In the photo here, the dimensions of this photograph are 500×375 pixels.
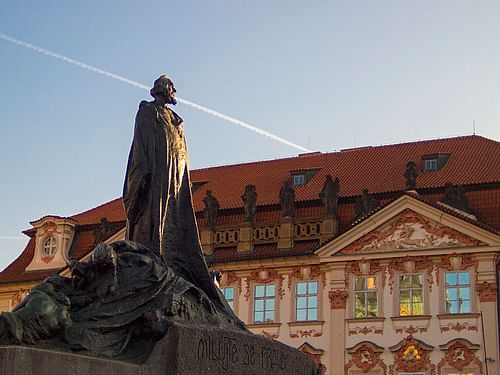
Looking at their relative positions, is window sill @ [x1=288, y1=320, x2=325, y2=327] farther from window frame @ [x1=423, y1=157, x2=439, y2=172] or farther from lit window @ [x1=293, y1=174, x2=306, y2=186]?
window frame @ [x1=423, y1=157, x2=439, y2=172]

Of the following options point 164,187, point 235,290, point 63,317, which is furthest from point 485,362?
point 63,317

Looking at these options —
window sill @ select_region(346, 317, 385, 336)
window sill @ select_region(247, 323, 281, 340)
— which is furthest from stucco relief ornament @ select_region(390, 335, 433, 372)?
window sill @ select_region(247, 323, 281, 340)

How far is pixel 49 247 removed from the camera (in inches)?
1270

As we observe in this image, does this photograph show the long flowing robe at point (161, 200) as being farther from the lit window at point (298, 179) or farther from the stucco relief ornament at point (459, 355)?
the lit window at point (298, 179)

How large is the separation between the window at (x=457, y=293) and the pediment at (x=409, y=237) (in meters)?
0.82

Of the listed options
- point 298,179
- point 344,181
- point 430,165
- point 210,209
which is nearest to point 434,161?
point 430,165

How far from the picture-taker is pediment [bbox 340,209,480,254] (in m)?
26.1

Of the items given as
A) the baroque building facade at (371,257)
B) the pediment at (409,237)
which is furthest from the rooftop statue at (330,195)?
the pediment at (409,237)

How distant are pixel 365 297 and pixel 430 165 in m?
5.02

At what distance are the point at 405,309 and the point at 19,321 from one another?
21.3m

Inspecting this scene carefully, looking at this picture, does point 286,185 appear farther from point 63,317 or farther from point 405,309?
point 63,317

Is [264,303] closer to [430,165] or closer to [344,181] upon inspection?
[344,181]

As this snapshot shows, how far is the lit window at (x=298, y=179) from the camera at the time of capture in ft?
103

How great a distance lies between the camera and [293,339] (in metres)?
27.3
